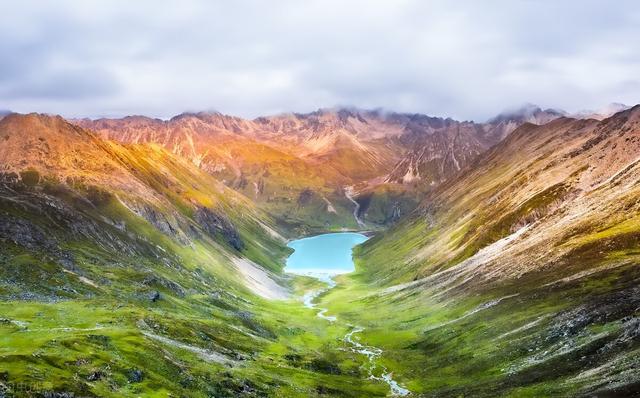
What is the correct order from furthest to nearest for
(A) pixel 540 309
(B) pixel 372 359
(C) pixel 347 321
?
1. (C) pixel 347 321
2. (B) pixel 372 359
3. (A) pixel 540 309

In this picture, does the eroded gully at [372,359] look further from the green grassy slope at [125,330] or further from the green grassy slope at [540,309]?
the green grassy slope at [125,330]

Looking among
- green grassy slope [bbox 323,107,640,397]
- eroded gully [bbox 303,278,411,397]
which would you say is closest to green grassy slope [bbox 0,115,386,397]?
eroded gully [bbox 303,278,411,397]

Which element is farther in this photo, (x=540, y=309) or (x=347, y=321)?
(x=347, y=321)

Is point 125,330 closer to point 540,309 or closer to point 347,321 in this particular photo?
point 540,309

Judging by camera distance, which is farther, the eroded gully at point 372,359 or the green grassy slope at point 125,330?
the eroded gully at point 372,359

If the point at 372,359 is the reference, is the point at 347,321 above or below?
above

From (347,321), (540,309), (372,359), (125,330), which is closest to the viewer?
(125,330)

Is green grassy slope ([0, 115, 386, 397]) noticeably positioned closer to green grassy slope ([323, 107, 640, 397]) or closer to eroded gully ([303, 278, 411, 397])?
eroded gully ([303, 278, 411, 397])

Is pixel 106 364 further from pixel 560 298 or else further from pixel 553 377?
pixel 560 298

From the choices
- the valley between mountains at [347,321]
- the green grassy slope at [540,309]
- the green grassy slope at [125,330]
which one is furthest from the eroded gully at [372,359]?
the green grassy slope at [125,330]

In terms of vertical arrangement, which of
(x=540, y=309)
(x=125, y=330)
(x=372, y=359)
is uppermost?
(x=540, y=309)

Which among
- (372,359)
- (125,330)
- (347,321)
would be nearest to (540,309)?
(372,359)

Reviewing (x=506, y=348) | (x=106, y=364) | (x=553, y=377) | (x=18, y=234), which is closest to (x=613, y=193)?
(x=506, y=348)
